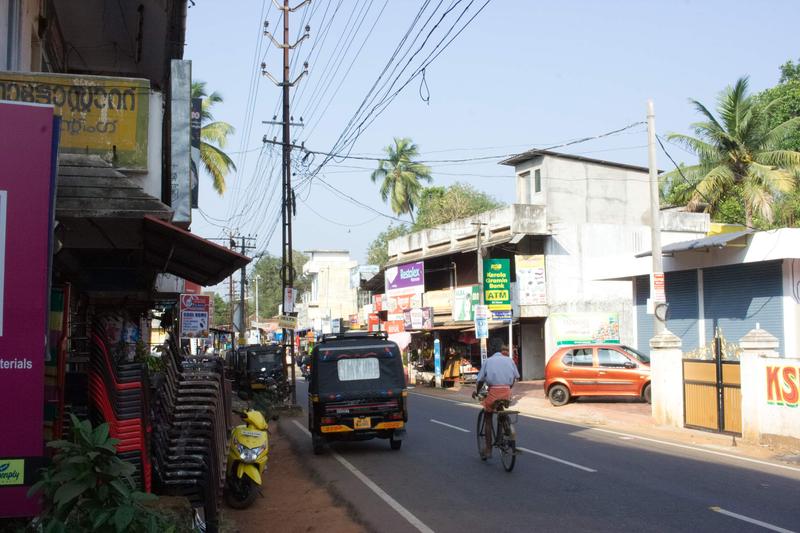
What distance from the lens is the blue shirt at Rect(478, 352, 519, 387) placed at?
12.3 meters

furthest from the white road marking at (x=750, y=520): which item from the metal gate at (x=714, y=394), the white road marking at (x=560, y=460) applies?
the metal gate at (x=714, y=394)

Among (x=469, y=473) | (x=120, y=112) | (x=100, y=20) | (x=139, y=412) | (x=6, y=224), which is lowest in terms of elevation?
(x=469, y=473)

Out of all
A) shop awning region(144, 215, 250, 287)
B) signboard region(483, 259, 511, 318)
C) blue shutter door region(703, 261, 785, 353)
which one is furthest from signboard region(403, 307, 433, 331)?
shop awning region(144, 215, 250, 287)

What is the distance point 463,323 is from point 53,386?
1272 inches

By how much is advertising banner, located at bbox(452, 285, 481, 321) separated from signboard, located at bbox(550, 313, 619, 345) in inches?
160

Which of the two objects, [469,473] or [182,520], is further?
[469,473]

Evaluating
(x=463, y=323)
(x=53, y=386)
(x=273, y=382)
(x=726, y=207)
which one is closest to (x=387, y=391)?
(x=53, y=386)

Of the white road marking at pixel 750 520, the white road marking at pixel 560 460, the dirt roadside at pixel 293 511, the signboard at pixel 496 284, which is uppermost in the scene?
the signboard at pixel 496 284

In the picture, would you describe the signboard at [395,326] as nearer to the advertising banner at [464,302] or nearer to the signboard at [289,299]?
the advertising banner at [464,302]

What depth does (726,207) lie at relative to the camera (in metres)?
39.2

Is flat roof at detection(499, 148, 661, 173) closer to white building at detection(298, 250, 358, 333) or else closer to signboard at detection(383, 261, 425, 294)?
signboard at detection(383, 261, 425, 294)

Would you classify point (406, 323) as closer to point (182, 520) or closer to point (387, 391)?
point (387, 391)

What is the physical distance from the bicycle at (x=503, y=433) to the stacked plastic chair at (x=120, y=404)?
21.5 ft

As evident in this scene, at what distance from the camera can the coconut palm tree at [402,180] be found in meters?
59.5
